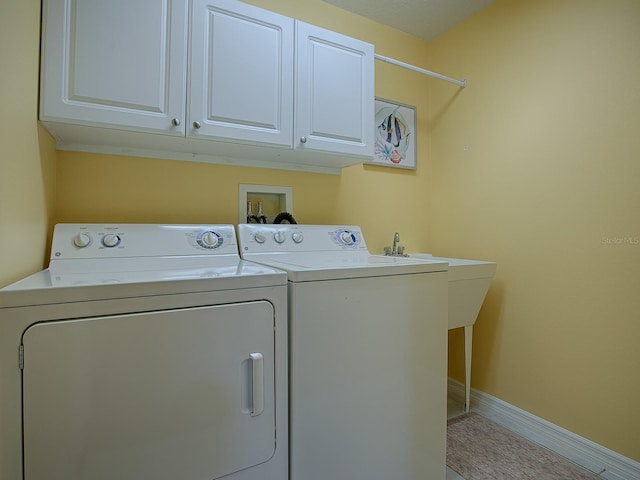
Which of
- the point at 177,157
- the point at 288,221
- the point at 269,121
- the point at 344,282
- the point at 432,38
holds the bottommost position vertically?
the point at 344,282

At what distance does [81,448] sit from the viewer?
76 centimetres

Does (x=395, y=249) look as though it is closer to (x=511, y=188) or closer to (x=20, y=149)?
(x=511, y=188)

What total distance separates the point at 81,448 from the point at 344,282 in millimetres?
823

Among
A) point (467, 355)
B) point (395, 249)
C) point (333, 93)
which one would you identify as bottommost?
point (467, 355)

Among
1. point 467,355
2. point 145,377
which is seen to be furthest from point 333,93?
point 467,355

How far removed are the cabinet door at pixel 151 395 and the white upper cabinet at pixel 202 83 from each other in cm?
84

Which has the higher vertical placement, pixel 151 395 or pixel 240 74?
pixel 240 74

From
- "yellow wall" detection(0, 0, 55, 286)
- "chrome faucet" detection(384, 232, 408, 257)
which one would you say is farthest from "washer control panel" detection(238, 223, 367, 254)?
"yellow wall" detection(0, 0, 55, 286)

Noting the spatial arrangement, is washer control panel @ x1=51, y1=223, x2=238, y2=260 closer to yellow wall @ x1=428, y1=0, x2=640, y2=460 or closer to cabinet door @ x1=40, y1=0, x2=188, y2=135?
cabinet door @ x1=40, y1=0, x2=188, y2=135

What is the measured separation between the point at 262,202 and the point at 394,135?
45.6 inches

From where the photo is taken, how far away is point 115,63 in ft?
3.91

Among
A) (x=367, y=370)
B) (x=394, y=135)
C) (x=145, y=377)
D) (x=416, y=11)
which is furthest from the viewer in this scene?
(x=394, y=135)

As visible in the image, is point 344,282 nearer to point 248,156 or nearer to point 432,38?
point 248,156

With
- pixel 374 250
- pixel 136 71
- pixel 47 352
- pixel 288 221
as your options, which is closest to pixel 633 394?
pixel 374 250
